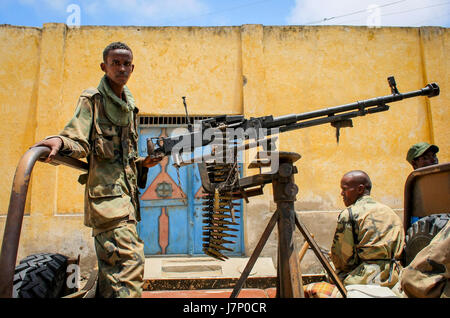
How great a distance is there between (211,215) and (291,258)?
0.99m

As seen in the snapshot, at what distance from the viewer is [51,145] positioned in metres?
2.00

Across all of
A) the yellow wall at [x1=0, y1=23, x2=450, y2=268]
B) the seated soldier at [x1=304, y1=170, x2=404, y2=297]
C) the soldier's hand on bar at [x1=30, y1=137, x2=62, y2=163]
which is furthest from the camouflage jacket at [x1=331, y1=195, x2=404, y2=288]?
the yellow wall at [x1=0, y1=23, x2=450, y2=268]

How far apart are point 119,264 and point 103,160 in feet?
2.70

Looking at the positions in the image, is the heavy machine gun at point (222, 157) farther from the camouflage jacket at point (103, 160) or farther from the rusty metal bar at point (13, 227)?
the rusty metal bar at point (13, 227)

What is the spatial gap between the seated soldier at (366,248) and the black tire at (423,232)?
15cm

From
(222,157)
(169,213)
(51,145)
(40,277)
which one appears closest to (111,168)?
(51,145)

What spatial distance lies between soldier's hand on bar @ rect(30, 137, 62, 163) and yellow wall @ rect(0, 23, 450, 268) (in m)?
4.99

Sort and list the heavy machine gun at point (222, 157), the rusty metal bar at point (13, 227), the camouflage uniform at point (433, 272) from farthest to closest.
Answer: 1. the heavy machine gun at point (222, 157)
2. the camouflage uniform at point (433, 272)
3. the rusty metal bar at point (13, 227)

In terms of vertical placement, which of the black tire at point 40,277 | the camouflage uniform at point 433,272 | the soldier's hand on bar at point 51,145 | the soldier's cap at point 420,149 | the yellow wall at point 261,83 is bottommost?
the black tire at point 40,277

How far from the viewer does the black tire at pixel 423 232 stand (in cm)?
287

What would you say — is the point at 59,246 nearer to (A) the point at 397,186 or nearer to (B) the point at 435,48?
(A) the point at 397,186

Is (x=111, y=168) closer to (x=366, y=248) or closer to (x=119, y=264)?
(x=119, y=264)

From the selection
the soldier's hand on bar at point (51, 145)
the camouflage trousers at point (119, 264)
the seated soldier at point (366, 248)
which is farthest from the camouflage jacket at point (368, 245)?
the soldier's hand on bar at point (51, 145)
